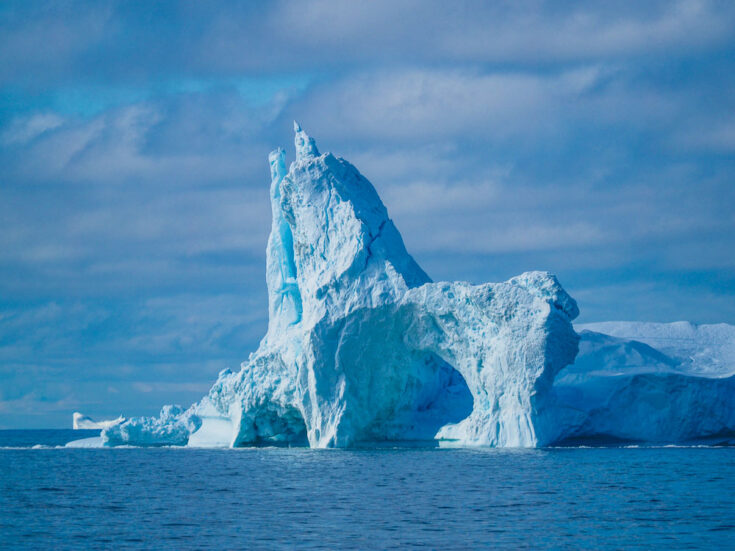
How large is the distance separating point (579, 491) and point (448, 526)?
17.6ft

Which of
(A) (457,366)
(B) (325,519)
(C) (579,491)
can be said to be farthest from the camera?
(A) (457,366)

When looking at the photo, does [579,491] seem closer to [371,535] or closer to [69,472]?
[371,535]

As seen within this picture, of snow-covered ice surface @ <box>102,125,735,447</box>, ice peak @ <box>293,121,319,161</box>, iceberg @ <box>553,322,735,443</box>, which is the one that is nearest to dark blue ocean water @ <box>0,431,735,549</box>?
iceberg @ <box>553,322,735,443</box>

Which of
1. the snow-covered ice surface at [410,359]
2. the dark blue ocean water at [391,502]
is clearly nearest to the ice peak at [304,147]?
the snow-covered ice surface at [410,359]

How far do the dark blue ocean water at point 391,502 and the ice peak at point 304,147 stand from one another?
11496mm

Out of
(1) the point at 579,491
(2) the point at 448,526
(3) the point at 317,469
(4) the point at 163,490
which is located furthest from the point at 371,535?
(3) the point at 317,469

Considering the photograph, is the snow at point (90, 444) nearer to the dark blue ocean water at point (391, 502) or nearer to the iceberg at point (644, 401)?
the dark blue ocean water at point (391, 502)

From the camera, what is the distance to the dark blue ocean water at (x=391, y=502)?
54.3ft

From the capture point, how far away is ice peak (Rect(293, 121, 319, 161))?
39031 millimetres

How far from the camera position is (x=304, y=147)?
39.3 m

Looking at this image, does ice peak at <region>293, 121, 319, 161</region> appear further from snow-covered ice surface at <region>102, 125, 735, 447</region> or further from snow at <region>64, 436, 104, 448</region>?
snow at <region>64, 436, 104, 448</region>

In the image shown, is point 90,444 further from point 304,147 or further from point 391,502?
point 391,502

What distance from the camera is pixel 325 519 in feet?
61.9

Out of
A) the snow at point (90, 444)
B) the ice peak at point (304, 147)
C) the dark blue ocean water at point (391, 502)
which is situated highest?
the ice peak at point (304, 147)
